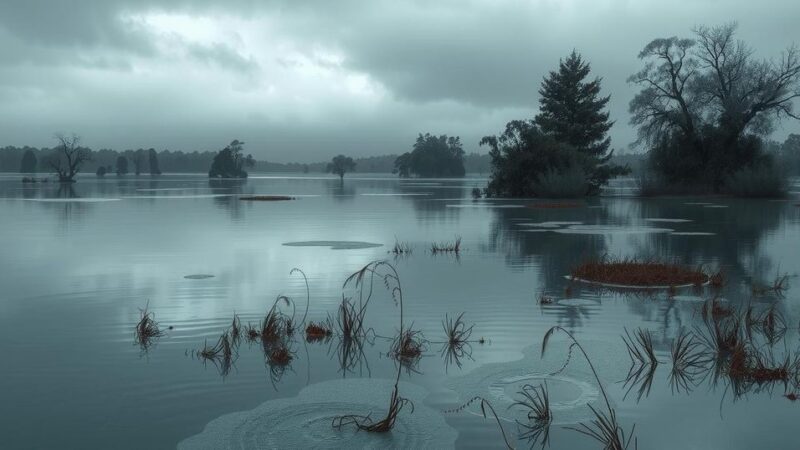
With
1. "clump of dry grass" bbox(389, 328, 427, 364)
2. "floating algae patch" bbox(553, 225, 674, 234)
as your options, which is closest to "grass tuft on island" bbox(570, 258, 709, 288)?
"clump of dry grass" bbox(389, 328, 427, 364)

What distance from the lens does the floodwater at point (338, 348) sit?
591 cm

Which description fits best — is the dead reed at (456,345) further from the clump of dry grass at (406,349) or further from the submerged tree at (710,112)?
the submerged tree at (710,112)

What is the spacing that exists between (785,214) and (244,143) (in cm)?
12719

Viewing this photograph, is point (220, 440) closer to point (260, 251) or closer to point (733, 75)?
point (260, 251)

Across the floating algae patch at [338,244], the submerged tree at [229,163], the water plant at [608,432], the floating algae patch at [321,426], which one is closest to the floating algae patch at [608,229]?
the floating algae patch at [338,244]

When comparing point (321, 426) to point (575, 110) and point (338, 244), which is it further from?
point (575, 110)

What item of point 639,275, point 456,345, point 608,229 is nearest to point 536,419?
point 456,345

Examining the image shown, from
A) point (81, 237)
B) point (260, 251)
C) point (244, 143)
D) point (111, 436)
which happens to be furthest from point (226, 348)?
point (244, 143)

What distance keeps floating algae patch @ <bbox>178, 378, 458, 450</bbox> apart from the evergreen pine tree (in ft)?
186

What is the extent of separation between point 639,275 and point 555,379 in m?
6.10

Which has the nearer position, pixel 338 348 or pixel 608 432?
pixel 608 432

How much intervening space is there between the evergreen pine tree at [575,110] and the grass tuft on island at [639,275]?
160 feet

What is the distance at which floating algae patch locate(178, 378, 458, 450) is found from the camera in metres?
5.59

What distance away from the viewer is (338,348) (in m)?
8.45
